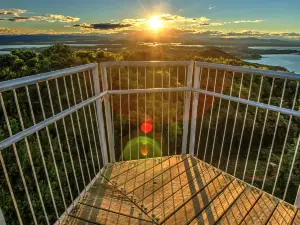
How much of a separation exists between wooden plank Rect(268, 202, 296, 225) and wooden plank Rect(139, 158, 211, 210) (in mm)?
982

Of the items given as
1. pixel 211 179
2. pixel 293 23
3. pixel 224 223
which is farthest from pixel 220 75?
pixel 224 223

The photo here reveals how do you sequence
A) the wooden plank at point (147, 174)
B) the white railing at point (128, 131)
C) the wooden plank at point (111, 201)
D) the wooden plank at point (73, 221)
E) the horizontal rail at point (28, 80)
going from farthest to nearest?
the wooden plank at point (147, 174)
the white railing at point (128, 131)
the wooden plank at point (111, 201)
the wooden plank at point (73, 221)
the horizontal rail at point (28, 80)

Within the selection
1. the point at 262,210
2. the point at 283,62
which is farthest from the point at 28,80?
the point at 283,62

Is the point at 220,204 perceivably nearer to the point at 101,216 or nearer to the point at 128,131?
the point at 101,216

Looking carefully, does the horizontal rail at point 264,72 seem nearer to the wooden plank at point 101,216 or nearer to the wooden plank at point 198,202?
the wooden plank at point 198,202

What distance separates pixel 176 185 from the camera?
337 cm

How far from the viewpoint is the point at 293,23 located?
27.0 feet

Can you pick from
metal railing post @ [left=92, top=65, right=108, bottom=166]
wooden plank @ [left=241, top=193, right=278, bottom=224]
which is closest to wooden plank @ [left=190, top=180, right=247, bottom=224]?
wooden plank @ [left=241, top=193, right=278, bottom=224]

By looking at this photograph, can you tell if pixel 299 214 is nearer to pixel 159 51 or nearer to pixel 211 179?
pixel 211 179

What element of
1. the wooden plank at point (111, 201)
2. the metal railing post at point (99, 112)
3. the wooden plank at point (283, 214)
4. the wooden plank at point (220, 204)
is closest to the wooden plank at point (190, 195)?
the wooden plank at point (220, 204)

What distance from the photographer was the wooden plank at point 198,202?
8.98 feet

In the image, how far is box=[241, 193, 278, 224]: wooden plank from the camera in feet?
8.82

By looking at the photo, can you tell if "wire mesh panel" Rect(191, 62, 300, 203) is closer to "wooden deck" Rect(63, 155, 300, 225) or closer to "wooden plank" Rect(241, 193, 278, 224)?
"wooden deck" Rect(63, 155, 300, 225)

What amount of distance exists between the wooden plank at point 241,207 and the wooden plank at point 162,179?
93 centimetres
